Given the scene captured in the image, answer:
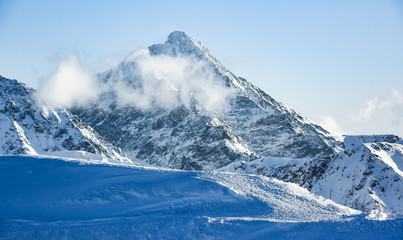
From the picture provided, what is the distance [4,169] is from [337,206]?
15.4m

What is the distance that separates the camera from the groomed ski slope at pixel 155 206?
1422 centimetres

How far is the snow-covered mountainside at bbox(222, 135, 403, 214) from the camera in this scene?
3514 inches

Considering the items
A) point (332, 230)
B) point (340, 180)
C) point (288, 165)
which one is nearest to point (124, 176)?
point (332, 230)

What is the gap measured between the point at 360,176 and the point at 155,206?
87.3 meters

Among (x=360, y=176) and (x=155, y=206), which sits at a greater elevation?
(x=360, y=176)

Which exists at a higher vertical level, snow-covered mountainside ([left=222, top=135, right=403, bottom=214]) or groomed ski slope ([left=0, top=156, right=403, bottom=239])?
snow-covered mountainside ([left=222, top=135, right=403, bottom=214])

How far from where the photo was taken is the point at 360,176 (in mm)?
94625

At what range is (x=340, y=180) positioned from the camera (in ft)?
320

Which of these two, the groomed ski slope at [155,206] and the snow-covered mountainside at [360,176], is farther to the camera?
the snow-covered mountainside at [360,176]

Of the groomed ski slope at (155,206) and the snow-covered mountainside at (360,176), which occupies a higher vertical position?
the snow-covered mountainside at (360,176)

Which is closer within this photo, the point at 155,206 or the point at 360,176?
the point at 155,206

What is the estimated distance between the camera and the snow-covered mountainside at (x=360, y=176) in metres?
89.2

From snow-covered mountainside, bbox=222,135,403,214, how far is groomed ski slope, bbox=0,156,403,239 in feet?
227

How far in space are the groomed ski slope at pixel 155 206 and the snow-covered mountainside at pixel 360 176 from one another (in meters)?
69.1
